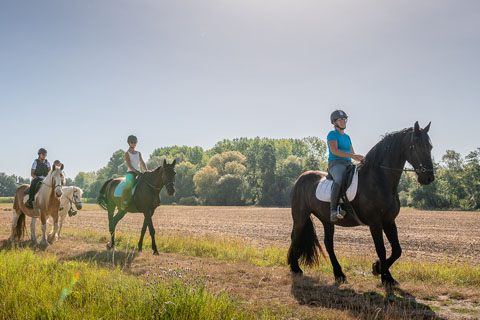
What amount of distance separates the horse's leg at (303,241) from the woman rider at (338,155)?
1.12 meters

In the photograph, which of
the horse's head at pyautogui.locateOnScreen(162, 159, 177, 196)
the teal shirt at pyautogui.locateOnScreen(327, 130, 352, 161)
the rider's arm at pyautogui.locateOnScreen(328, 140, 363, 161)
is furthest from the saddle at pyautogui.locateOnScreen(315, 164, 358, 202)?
the horse's head at pyautogui.locateOnScreen(162, 159, 177, 196)

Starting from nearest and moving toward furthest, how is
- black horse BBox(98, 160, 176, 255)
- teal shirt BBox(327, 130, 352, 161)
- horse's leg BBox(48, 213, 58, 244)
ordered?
teal shirt BBox(327, 130, 352, 161)
black horse BBox(98, 160, 176, 255)
horse's leg BBox(48, 213, 58, 244)

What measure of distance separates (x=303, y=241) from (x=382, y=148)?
2.68 meters

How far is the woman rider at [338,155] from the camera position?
6.48 m

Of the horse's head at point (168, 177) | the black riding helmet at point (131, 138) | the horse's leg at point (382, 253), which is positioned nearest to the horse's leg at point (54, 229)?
the black riding helmet at point (131, 138)

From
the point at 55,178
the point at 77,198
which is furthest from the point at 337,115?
the point at 77,198

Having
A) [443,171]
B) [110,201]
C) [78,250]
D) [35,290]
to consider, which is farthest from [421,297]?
[443,171]

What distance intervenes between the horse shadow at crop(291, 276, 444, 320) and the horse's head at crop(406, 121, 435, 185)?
1927 millimetres

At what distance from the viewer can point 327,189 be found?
22.6ft

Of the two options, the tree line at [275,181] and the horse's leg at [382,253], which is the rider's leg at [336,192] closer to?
the horse's leg at [382,253]

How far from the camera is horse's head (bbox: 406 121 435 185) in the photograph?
18.6 ft

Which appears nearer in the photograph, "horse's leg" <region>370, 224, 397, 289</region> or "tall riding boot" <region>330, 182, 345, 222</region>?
"horse's leg" <region>370, 224, 397, 289</region>

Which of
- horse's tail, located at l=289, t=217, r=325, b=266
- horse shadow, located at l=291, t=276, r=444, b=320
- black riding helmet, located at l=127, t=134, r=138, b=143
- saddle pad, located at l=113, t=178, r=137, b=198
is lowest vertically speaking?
horse shadow, located at l=291, t=276, r=444, b=320

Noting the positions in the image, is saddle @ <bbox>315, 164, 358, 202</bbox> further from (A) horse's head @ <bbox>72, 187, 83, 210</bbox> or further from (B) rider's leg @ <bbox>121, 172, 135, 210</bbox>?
(A) horse's head @ <bbox>72, 187, 83, 210</bbox>
